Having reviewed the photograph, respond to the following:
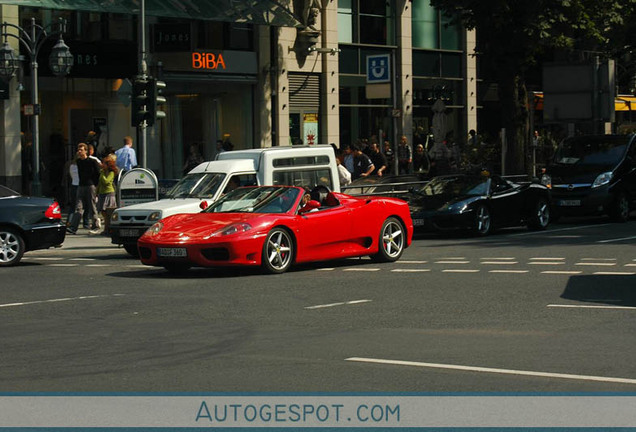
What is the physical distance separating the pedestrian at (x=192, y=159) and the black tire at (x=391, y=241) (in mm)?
15162

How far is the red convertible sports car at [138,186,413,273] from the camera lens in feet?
53.2

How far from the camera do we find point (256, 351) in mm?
9797

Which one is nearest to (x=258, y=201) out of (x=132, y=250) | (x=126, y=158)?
(x=132, y=250)

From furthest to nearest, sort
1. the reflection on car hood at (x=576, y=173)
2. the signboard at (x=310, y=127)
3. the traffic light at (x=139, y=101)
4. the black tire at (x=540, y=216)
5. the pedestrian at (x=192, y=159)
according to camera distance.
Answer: the signboard at (x=310, y=127), the pedestrian at (x=192, y=159), the reflection on car hood at (x=576, y=173), the black tire at (x=540, y=216), the traffic light at (x=139, y=101)

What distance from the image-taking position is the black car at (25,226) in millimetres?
19234

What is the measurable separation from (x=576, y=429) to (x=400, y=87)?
36709mm

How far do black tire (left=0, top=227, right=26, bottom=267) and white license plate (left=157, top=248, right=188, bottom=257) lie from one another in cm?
382

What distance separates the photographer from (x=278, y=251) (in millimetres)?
16641

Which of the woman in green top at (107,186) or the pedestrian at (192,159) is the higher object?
the pedestrian at (192,159)

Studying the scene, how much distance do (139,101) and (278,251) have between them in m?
9.38

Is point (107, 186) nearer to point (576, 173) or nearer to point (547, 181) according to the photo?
point (547, 181)

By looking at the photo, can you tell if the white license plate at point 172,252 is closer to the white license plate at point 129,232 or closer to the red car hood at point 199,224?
the red car hood at point 199,224

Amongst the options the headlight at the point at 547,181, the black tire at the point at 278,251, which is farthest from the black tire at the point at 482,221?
the black tire at the point at 278,251

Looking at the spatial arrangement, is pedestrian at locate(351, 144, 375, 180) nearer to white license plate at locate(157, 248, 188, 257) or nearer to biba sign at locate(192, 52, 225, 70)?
biba sign at locate(192, 52, 225, 70)
